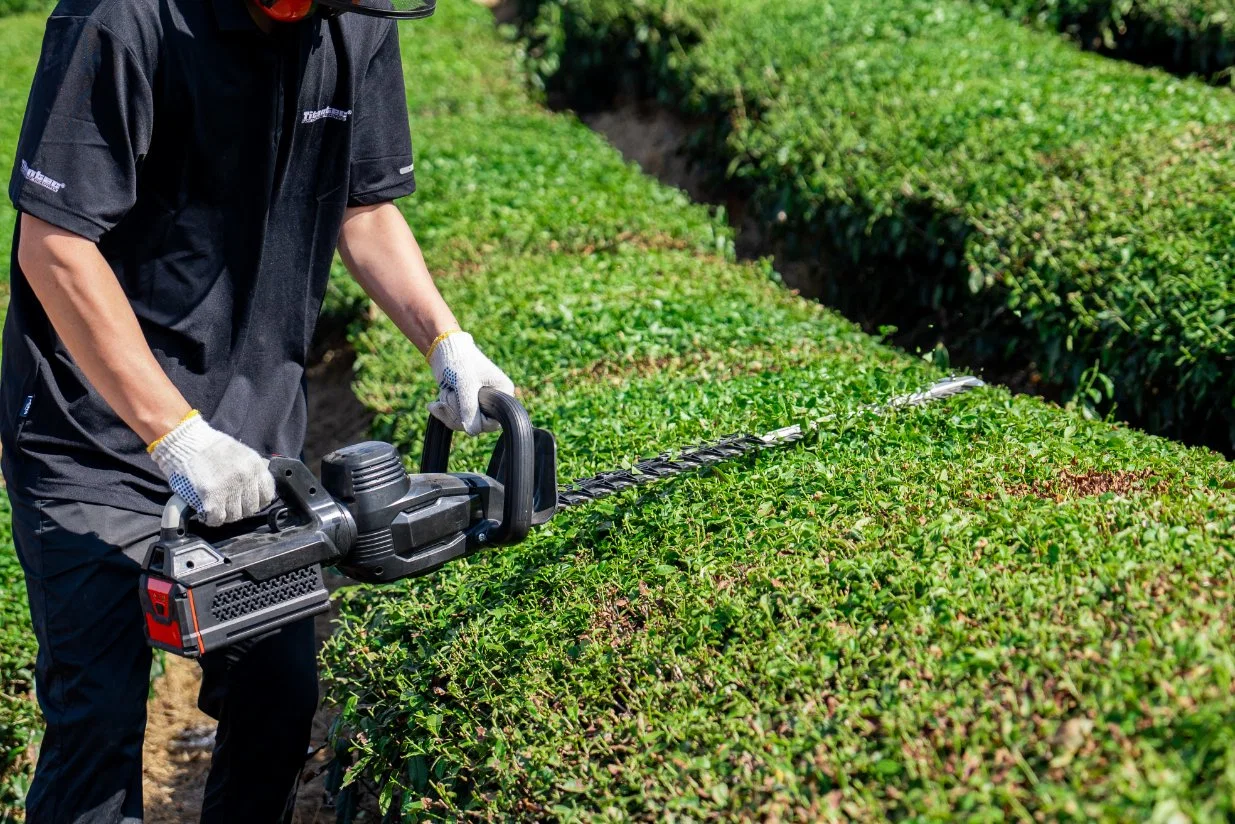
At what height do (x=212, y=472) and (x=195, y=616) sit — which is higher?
(x=212, y=472)

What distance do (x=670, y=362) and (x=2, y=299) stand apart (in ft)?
14.8

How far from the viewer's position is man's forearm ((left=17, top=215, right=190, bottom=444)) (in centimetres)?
221

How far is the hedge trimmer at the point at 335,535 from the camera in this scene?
2.16m

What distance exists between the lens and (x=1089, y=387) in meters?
3.95

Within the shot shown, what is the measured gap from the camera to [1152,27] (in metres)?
7.73

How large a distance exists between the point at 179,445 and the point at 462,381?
67 cm

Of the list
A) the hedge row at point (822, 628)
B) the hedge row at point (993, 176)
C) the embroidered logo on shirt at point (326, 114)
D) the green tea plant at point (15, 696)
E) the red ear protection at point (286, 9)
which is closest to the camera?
the hedge row at point (822, 628)

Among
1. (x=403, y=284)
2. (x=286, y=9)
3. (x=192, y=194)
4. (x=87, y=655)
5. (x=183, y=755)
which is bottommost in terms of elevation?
(x=183, y=755)

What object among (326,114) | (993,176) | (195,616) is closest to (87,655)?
(195,616)

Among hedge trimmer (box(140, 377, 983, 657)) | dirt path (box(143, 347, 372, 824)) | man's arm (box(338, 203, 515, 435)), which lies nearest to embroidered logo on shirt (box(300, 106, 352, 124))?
man's arm (box(338, 203, 515, 435))

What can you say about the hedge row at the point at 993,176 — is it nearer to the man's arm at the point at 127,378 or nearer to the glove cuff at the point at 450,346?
the glove cuff at the point at 450,346

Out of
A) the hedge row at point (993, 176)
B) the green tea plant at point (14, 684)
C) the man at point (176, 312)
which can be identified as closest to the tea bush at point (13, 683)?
the green tea plant at point (14, 684)

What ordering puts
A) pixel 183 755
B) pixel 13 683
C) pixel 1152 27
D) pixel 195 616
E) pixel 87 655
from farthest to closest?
pixel 1152 27, pixel 183 755, pixel 13 683, pixel 87 655, pixel 195 616

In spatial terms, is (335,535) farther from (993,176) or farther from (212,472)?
(993,176)
